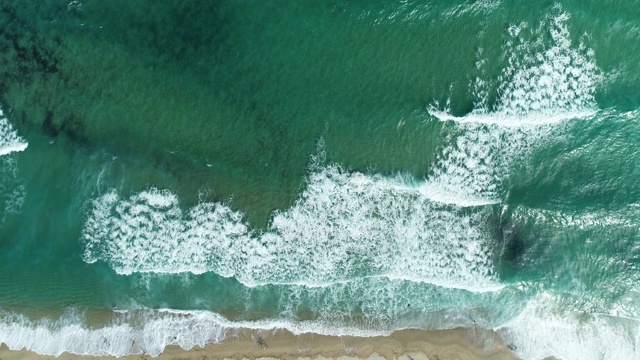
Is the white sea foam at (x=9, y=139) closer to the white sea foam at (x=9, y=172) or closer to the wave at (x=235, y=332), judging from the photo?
the white sea foam at (x=9, y=172)

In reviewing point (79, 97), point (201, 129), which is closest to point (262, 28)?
point (201, 129)

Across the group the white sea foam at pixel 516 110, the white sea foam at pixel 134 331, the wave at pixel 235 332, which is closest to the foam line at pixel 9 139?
the white sea foam at pixel 134 331

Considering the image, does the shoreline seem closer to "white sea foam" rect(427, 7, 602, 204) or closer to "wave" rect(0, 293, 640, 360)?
"wave" rect(0, 293, 640, 360)

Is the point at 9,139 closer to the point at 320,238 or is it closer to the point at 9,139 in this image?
the point at 9,139

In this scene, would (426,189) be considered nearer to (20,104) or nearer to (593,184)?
(593,184)

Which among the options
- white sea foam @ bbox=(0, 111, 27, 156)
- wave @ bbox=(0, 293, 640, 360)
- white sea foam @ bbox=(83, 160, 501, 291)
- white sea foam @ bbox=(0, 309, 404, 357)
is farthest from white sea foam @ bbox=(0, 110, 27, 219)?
wave @ bbox=(0, 293, 640, 360)
